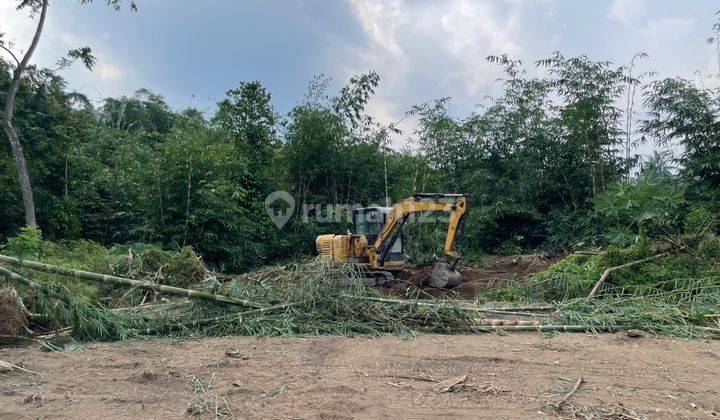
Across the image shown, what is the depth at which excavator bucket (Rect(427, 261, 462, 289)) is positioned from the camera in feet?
32.5

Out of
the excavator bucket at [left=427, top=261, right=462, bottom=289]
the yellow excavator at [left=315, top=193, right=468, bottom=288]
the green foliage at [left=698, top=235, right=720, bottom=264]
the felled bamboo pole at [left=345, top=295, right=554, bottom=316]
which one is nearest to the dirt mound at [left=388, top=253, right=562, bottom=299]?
the excavator bucket at [left=427, top=261, right=462, bottom=289]

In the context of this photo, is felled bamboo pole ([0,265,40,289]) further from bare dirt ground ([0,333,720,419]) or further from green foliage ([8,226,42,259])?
green foliage ([8,226,42,259])

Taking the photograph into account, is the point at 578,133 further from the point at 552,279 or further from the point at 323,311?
the point at 323,311

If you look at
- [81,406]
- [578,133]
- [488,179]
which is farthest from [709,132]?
[81,406]

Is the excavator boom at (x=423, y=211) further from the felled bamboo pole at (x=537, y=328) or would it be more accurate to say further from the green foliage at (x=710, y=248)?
the felled bamboo pole at (x=537, y=328)

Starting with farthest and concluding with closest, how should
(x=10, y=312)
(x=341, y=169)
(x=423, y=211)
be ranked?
(x=341, y=169) → (x=423, y=211) → (x=10, y=312)

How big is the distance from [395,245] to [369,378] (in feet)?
20.9

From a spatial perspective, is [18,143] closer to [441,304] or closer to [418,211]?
[418,211]

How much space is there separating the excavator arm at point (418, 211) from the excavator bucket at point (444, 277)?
0.28 metres

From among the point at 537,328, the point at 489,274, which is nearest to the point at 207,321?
the point at 537,328

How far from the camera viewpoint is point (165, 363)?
449cm

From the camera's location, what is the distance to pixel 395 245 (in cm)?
1032

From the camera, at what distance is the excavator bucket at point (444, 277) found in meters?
9.91

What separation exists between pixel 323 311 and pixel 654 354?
323 cm
